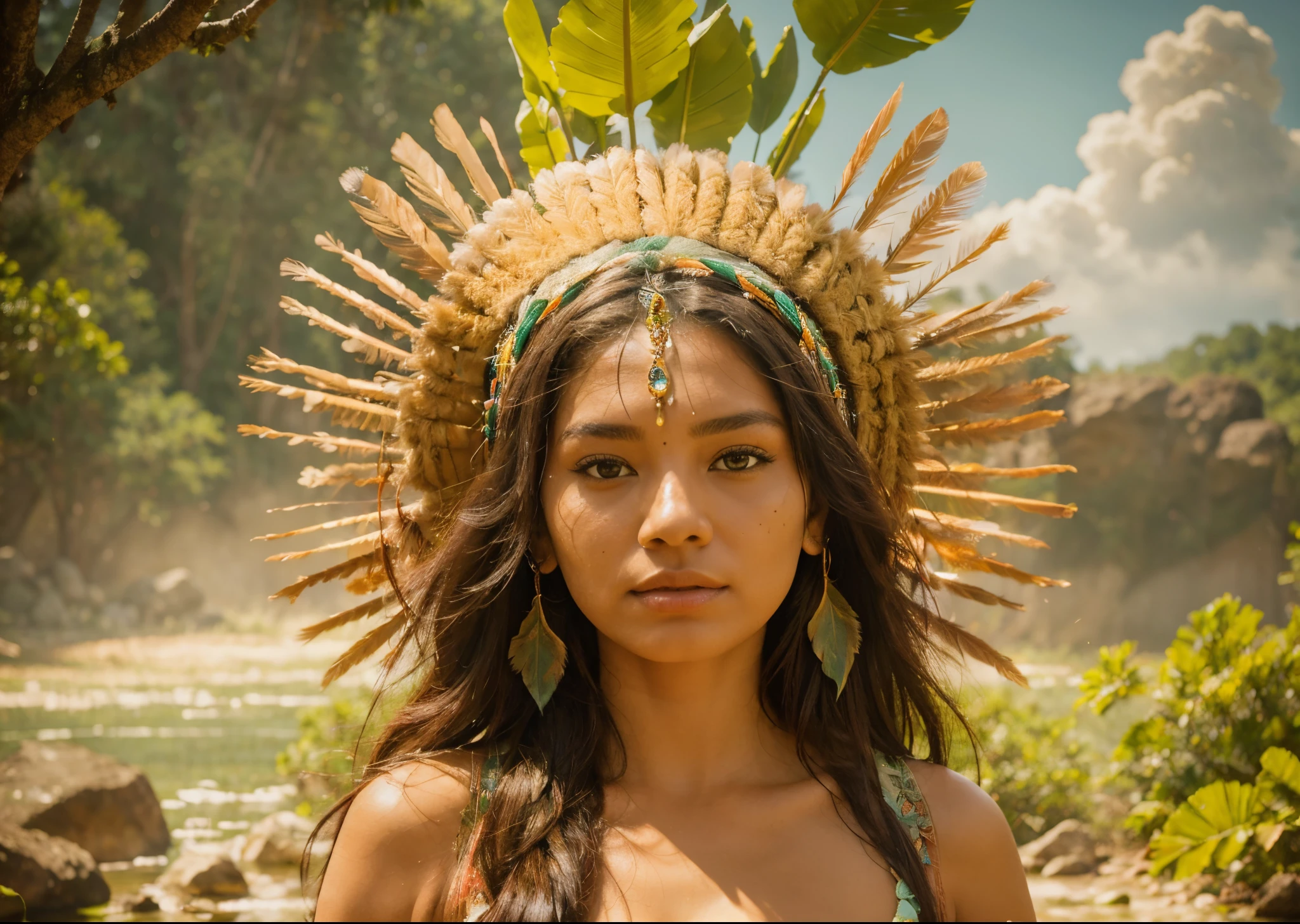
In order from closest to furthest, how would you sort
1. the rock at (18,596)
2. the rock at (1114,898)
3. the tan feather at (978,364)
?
the tan feather at (978,364) < the rock at (1114,898) < the rock at (18,596)

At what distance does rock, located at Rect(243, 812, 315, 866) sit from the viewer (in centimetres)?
422

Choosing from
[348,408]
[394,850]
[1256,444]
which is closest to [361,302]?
[348,408]

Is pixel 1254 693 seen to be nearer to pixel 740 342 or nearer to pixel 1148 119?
pixel 740 342

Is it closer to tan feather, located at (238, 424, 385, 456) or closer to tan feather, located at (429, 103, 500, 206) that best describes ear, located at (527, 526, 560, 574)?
tan feather, located at (238, 424, 385, 456)

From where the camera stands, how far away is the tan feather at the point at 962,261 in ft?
5.47

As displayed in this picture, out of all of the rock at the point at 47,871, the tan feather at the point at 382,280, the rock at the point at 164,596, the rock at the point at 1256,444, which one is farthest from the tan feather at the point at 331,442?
the rock at the point at 164,596

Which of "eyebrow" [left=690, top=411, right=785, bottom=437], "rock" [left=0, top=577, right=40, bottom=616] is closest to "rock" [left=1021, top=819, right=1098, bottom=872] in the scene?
"eyebrow" [left=690, top=411, right=785, bottom=437]

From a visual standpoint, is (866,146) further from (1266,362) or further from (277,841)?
(1266,362)

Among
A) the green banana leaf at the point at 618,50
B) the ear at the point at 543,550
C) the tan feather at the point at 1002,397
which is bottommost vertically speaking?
the ear at the point at 543,550

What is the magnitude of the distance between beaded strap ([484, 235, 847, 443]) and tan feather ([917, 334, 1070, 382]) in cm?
33

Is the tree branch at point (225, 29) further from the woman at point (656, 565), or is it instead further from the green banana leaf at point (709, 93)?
the green banana leaf at point (709, 93)

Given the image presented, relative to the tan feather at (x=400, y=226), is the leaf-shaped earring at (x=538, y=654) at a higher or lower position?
lower

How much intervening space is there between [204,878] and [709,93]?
10.9 ft

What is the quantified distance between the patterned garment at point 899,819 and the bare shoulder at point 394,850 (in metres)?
0.02
